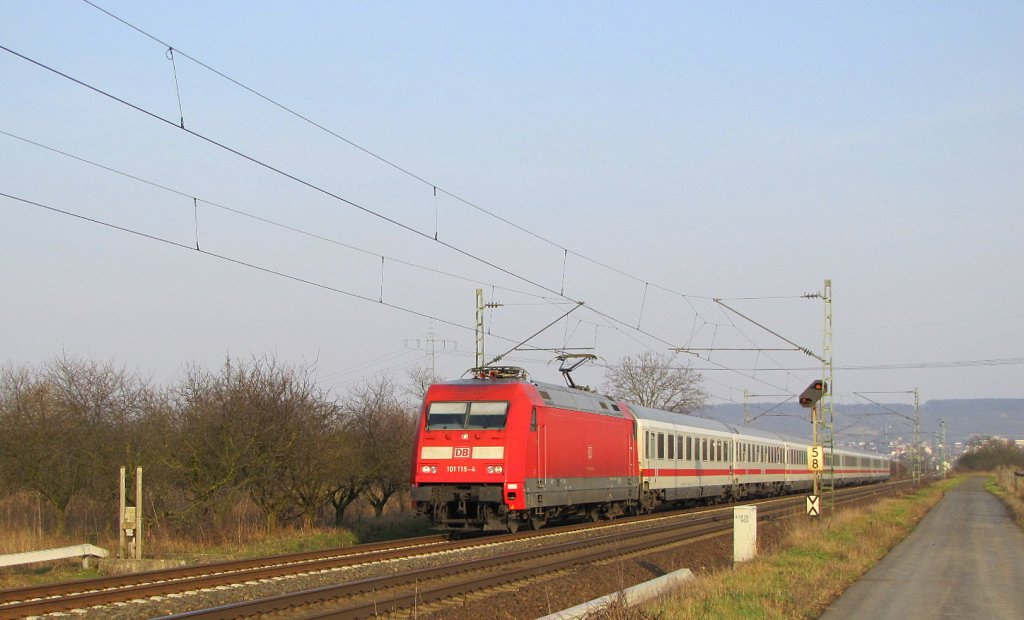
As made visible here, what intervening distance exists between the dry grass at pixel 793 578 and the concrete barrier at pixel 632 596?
25cm

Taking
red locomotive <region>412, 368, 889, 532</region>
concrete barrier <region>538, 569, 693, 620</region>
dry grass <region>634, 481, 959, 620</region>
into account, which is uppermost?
red locomotive <region>412, 368, 889, 532</region>

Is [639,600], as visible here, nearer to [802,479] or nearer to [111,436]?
[111,436]

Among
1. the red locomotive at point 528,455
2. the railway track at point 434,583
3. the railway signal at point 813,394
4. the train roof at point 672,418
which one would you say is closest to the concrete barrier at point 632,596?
the railway track at point 434,583

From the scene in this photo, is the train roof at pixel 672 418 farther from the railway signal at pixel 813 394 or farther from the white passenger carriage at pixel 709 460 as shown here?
the railway signal at pixel 813 394

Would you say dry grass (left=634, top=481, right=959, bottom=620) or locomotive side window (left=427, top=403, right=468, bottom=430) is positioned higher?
locomotive side window (left=427, top=403, right=468, bottom=430)

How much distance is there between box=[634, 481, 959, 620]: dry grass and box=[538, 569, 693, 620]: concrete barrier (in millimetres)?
247

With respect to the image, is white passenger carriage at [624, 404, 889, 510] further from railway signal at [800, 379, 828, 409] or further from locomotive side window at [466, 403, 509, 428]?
locomotive side window at [466, 403, 509, 428]

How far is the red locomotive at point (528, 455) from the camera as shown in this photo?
23000mm

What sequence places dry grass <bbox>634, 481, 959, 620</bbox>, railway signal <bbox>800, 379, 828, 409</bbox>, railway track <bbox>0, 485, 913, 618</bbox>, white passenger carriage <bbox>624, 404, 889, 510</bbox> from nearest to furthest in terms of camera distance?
railway track <bbox>0, 485, 913, 618</bbox> → dry grass <bbox>634, 481, 959, 620</bbox> → railway signal <bbox>800, 379, 828, 409</bbox> → white passenger carriage <bbox>624, 404, 889, 510</bbox>

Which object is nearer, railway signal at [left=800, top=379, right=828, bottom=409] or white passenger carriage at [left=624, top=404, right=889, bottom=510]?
railway signal at [left=800, top=379, right=828, bottom=409]

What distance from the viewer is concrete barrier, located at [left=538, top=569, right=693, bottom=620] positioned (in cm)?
1171

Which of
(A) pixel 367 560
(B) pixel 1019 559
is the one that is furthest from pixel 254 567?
(B) pixel 1019 559

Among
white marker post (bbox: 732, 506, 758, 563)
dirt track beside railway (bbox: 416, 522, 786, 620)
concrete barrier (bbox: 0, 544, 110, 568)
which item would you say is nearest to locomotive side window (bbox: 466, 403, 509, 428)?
dirt track beside railway (bbox: 416, 522, 786, 620)

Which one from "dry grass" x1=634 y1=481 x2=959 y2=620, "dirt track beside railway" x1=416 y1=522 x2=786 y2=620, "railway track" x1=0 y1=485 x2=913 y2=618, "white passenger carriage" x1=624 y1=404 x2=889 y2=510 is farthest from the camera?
"white passenger carriage" x1=624 y1=404 x2=889 y2=510
